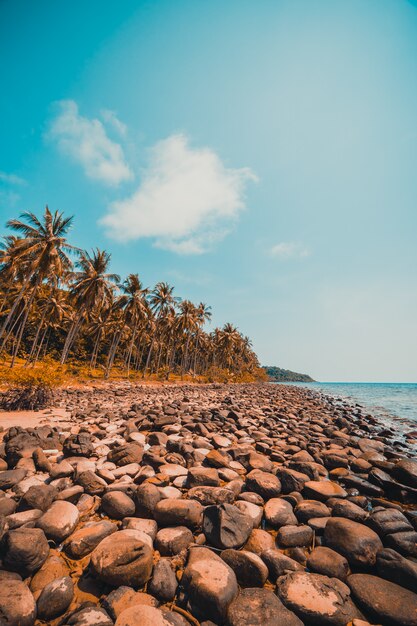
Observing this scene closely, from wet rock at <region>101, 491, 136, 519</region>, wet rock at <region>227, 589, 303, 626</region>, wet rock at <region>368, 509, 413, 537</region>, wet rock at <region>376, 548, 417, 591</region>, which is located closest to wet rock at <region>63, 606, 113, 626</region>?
wet rock at <region>227, 589, 303, 626</region>

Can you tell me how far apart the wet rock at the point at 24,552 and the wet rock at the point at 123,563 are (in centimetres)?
54

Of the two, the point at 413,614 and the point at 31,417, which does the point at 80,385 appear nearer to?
the point at 31,417

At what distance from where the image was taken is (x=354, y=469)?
632 centimetres

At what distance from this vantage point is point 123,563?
2598 millimetres

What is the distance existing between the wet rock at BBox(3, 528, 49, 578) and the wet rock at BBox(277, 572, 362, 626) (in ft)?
7.86

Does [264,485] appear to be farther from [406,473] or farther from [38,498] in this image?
[38,498]

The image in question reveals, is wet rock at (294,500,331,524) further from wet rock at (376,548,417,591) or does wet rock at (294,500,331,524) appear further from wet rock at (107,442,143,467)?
wet rock at (107,442,143,467)

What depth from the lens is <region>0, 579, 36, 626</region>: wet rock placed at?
2031 mm

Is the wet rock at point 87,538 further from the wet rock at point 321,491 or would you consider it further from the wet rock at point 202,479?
the wet rock at point 321,491

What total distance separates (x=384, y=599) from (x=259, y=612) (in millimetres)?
1317

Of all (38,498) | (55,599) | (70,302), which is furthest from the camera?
(70,302)

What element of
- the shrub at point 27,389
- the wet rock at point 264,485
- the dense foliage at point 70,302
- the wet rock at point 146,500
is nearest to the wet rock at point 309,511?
the wet rock at point 264,485

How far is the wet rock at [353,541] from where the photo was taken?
3.11 meters

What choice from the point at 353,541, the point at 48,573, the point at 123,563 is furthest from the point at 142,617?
the point at 353,541
